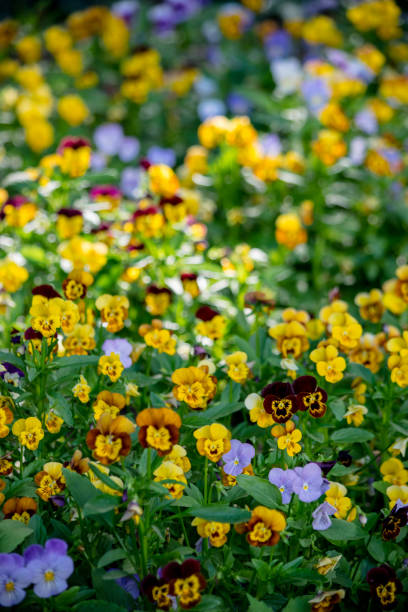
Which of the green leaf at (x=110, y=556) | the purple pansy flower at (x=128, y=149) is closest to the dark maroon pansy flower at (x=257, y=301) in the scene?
the green leaf at (x=110, y=556)

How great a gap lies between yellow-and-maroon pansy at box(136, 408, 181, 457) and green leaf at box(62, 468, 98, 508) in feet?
0.65

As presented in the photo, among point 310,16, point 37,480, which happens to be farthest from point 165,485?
point 310,16

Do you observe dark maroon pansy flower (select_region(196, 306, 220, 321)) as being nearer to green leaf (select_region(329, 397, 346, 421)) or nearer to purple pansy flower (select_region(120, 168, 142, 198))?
green leaf (select_region(329, 397, 346, 421))

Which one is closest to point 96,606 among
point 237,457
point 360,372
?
point 237,457

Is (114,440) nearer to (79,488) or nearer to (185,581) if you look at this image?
(79,488)

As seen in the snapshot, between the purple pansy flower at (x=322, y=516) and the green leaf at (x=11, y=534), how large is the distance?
59 centimetres

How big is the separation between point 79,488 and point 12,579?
21 centimetres

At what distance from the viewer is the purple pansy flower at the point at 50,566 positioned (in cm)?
122

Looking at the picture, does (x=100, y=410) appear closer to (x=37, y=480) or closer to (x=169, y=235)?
(x=37, y=480)

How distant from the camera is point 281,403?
54.7 inches

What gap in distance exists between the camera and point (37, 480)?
4.58ft

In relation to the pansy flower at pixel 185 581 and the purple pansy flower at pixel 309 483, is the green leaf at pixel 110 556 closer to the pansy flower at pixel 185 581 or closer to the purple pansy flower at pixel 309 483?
the pansy flower at pixel 185 581

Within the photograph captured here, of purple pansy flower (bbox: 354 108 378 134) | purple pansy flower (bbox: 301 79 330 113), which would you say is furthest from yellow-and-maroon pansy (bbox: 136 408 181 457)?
purple pansy flower (bbox: 354 108 378 134)

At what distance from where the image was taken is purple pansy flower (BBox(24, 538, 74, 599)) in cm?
122
